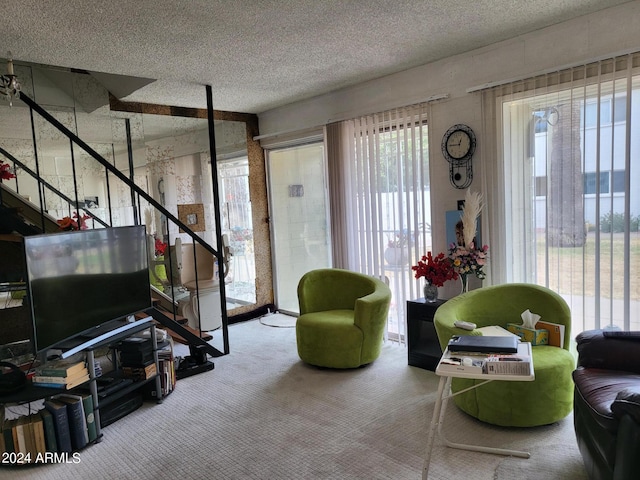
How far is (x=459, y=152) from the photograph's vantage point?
3.81 m

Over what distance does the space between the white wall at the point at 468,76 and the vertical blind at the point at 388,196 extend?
111 mm

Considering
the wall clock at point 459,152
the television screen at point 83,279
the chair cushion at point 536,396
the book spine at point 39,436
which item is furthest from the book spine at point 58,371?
the wall clock at point 459,152

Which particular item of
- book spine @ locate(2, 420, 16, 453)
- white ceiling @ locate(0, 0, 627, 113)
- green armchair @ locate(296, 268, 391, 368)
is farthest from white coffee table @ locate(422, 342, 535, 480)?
book spine @ locate(2, 420, 16, 453)

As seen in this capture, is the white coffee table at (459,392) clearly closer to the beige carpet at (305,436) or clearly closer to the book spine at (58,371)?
the beige carpet at (305,436)

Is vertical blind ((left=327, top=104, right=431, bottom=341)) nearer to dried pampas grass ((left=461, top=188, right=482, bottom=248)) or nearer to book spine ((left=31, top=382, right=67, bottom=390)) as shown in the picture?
dried pampas grass ((left=461, top=188, right=482, bottom=248))

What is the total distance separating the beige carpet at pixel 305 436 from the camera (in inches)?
96.7

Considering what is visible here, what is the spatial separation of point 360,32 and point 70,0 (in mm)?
1738

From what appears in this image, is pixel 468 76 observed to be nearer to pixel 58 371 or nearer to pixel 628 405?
pixel 628 405

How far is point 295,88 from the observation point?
464 centimetres

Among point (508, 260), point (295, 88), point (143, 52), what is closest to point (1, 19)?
point (143, 52)

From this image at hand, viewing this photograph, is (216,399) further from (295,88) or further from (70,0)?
(295,88)

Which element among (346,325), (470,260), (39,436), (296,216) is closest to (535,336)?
(470,260)

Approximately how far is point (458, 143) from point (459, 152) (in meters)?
0.08

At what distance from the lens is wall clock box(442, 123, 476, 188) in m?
3.75
